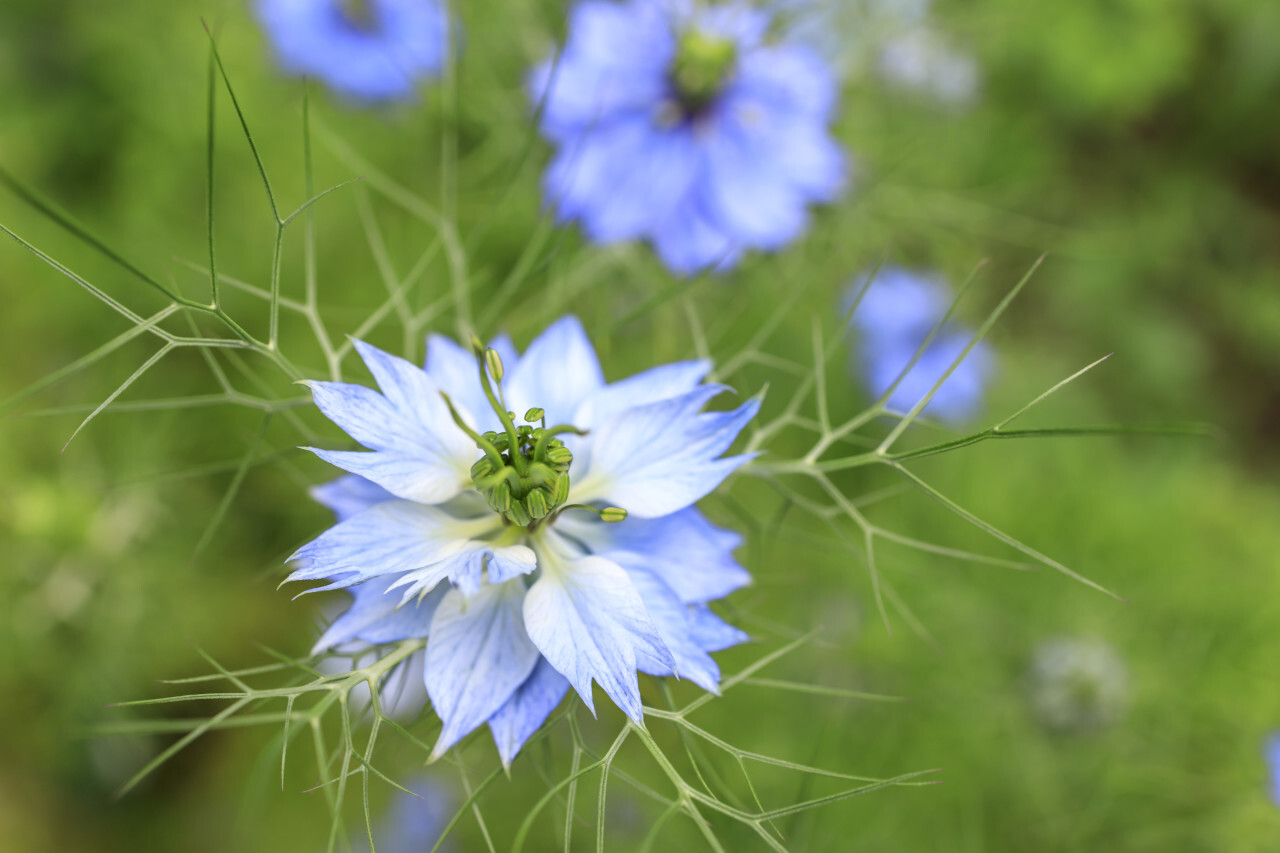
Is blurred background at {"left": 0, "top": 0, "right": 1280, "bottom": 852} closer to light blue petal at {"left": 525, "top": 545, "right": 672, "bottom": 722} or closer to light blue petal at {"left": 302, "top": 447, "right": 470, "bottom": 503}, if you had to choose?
light blue petal at {"left": 302, "top": 447, "right": 470, "bottom": 503}

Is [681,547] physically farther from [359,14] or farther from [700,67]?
[359,14]

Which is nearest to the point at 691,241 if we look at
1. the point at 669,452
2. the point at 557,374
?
the point at 557,374

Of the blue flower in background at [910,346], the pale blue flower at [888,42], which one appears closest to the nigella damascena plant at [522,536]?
the pale blue flower at [888,42]

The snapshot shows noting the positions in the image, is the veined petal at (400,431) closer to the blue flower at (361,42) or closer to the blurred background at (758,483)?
the blurred background at (758,483)

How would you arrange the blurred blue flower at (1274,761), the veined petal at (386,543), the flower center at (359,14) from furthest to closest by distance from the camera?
the flower center at (359,14)
the blurred blue flower at (1274,761)
the veined petal at (386,543)

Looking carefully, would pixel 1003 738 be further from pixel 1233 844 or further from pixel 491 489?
pixel 491 489
